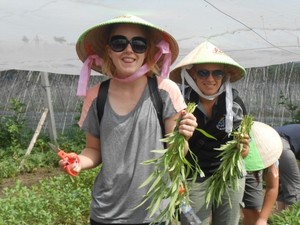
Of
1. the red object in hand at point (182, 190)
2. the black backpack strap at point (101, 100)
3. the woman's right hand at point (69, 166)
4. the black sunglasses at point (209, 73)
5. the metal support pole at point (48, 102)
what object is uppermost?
the black sunglasses at point (209, 73)

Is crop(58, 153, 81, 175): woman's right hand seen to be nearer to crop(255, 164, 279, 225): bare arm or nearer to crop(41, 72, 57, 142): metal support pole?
crop(255, 164, 279, 225): bare arm

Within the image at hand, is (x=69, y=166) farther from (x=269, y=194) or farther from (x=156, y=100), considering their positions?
(x=269, y=194)

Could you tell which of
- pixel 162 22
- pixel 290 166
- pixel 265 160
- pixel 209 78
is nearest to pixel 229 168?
pixel 209 78

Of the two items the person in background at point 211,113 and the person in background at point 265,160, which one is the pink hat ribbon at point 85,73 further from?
the person in background at point 265,160

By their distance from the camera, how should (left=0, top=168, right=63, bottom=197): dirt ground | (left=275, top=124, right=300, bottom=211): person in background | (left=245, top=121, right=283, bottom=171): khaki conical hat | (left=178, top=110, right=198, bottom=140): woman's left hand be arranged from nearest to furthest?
1. (left=178, top=110, right=198, bottom=140): woman's left hand
2. (left=245, top=121, right=283, bottom=171): khaki conical hat
3. (left=275, top=124, right=300, bottom=211): person in background
4. (left=0, top=168, right=63, bottom=197): dirt ground

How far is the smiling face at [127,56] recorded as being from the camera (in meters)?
2.14

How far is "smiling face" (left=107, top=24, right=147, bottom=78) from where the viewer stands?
214cm

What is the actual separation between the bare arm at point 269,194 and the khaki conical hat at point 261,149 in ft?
0.24

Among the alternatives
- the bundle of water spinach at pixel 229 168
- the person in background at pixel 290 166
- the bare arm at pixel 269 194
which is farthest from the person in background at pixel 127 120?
the person in background at pixel 290 166

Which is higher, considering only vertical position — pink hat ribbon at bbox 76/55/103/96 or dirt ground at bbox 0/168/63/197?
pink hat ribbon at bbox 76/55/103/96

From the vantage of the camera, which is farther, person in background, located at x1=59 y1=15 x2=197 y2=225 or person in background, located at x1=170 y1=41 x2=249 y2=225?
person in background, located at x1=170 y1=41 x2=249 y2=225

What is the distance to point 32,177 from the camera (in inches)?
272

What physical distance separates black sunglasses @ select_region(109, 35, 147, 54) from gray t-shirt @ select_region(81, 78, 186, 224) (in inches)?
6.6

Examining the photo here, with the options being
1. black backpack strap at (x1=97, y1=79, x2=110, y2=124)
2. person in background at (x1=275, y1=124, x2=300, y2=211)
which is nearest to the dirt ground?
person in background at (x1=275, y1=124, x2=300, y2=211)
